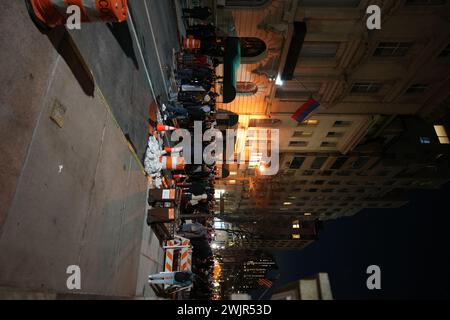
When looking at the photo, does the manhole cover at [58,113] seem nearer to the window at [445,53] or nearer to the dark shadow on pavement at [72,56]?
the dark shadow on pavement at [72,56]

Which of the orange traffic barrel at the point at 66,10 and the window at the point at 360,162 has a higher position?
the window at the point at 360,162

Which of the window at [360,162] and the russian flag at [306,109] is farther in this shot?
the window at [360,162]

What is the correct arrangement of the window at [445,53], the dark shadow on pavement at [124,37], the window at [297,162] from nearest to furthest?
the dark shadow on pavement at [124,37], the window at [445,53], the window at [297,162]

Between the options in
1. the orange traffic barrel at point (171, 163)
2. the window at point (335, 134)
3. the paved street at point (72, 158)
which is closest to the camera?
the paved street at point (72, 158)

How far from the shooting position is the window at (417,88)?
1955cm

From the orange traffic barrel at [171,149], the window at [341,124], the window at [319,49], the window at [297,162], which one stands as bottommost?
the orange traffic barrel at [171,149]

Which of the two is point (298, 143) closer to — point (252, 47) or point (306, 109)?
point (306, 109)

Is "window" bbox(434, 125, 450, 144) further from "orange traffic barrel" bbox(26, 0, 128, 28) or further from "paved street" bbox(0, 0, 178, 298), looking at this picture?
"orange traffic barrel" bbox(26, 0, 128, 28)

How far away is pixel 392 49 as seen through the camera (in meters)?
16.4

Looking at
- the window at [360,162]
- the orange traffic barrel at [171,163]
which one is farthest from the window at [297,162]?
the orange traffic barrel at [171,163]

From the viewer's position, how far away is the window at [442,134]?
82.0 ft

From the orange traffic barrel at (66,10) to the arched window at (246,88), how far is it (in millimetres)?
16597

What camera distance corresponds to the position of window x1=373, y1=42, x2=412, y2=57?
16134mm
